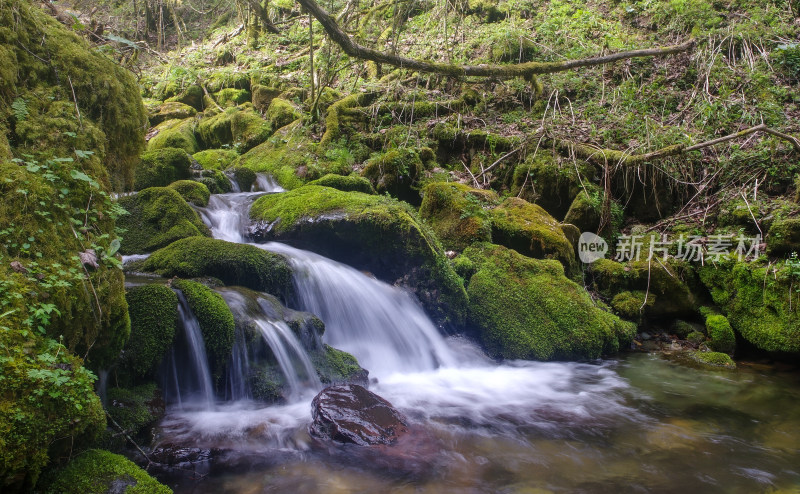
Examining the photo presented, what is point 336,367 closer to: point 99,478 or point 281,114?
point 99,478

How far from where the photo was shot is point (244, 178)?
9.94 metres

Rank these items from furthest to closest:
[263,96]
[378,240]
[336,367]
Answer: [263,96] → [378,240] → [336,367]

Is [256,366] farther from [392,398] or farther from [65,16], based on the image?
[65,16]

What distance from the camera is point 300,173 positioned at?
991cm

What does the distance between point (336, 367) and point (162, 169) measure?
5.86 metres

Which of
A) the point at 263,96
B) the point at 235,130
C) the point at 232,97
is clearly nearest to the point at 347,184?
the point at 235,130

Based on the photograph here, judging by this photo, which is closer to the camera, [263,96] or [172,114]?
[263,96]

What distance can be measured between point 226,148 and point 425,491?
11061 mm

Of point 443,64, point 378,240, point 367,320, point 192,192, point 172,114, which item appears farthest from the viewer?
point 172,114

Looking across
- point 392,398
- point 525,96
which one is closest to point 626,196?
point 525,96

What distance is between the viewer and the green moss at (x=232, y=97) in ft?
47.1

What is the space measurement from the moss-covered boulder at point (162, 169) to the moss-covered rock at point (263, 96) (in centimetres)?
544

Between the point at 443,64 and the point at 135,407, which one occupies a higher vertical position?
the point at 443,64

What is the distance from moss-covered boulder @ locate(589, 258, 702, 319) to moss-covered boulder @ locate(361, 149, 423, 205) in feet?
12.2
